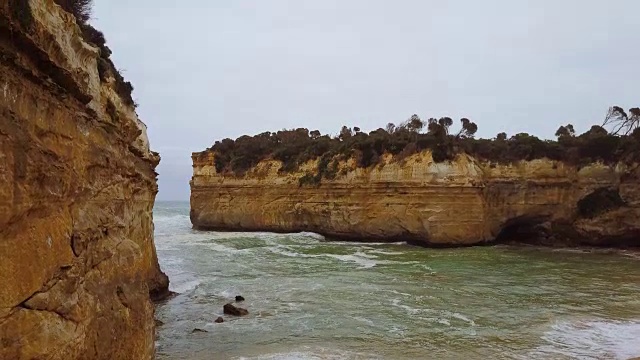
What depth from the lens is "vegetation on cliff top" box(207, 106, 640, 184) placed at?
30.9 meters

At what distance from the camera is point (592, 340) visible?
34.7ft

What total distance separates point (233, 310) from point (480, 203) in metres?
21.8

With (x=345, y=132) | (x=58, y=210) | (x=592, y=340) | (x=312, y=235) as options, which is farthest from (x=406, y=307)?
(x=345, y=132)

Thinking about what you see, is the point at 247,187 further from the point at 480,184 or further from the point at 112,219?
the point at 112,219

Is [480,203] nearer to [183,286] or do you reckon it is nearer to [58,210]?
[183,286]

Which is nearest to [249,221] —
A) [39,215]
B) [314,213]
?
[314,213]

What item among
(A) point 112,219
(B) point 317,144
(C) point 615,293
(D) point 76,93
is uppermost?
(B) point 317,144

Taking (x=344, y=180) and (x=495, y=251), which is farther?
(x=344, y=180)

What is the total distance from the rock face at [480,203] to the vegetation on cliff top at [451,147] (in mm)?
690

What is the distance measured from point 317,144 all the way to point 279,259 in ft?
57.8

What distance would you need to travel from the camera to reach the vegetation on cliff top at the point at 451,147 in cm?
3086

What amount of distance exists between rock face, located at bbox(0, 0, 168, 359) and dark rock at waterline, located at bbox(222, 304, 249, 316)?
5456mm

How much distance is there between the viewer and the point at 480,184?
31.2 metres

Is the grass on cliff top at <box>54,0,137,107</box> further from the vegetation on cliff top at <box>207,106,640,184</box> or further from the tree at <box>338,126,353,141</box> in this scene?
the tree at <box>338,126,353,141</box>
